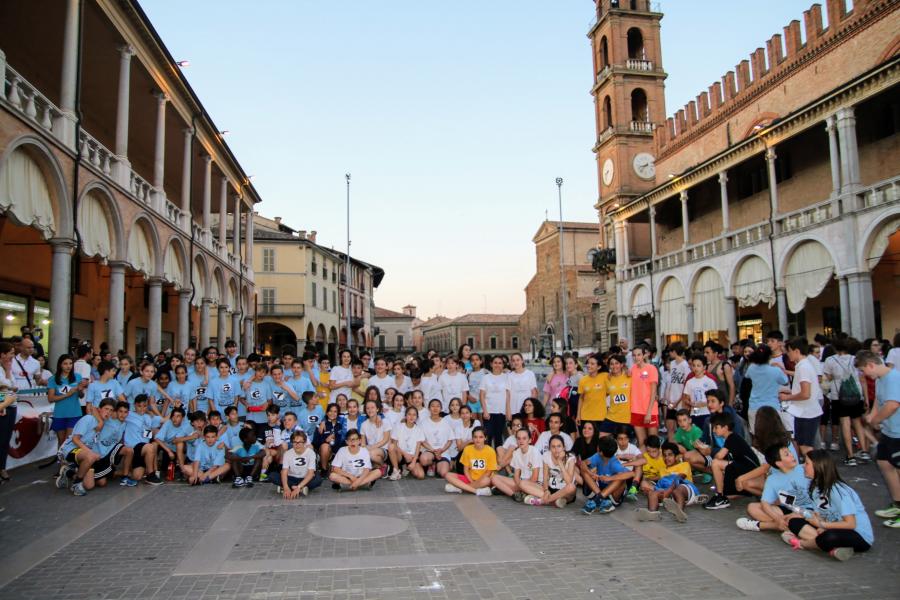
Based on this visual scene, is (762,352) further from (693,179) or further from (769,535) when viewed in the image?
(693,179)

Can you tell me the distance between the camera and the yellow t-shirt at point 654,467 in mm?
8352

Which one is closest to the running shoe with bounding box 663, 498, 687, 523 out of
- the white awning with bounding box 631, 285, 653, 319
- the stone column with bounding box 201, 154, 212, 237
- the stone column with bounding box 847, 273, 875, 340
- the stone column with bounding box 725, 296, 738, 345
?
the stone column with bounding box 847, 273, 875, 340

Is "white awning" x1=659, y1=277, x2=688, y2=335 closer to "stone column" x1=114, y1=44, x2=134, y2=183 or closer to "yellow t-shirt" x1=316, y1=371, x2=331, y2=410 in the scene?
"yellow t-shirt" x1=316, y1=371, x2=331, y2=410

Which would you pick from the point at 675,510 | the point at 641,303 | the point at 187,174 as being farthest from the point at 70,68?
the point at 641,303

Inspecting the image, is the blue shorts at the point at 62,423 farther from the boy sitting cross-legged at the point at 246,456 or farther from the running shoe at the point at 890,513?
the running shoe at the point at 890,513

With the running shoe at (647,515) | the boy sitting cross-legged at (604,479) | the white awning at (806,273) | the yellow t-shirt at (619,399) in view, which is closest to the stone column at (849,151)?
the white awning at (806,273)

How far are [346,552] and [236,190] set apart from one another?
98.4 ft

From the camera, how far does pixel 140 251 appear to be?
1994 centimetres

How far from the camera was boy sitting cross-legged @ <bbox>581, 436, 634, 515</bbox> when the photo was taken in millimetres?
7701

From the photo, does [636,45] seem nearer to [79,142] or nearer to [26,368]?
[79,142]

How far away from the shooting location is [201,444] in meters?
9.66

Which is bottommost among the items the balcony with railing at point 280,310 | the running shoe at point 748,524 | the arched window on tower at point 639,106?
the running shoe at point 748,524

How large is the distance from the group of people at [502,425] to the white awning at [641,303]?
21353 mm

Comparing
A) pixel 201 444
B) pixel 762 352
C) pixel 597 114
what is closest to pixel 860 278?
pixel 762 352
